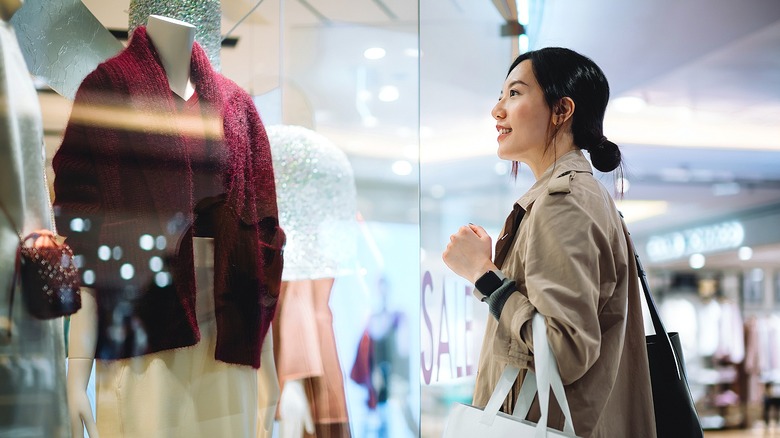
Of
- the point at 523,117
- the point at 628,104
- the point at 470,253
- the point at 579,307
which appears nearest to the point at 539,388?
the point at 579,307

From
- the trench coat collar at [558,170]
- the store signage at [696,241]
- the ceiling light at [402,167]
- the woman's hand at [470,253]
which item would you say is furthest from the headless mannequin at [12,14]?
the store signage at [696,241]

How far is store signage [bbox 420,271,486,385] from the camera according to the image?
2354mm

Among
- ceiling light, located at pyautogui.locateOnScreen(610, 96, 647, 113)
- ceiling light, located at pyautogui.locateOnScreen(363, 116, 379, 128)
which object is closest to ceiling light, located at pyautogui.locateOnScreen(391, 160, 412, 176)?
ceiling light, located at pyautogui.locateOnScreen(363, 116, 379, 128)

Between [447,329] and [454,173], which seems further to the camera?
[454,173]

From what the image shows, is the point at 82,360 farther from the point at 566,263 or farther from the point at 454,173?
the point at 454,173

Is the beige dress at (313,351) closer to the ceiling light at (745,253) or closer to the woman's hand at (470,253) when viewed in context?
the woman's hand at (470,253)

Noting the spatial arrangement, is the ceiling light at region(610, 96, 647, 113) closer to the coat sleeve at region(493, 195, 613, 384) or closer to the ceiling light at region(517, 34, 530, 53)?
the ceiling light at region(517, 34, 530, 53)

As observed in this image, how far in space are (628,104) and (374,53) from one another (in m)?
3.85

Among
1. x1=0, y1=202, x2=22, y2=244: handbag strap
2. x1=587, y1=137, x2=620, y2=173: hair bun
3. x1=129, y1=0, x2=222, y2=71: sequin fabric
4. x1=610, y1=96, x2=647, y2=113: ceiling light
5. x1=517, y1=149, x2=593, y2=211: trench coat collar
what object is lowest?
x1=0, y1=202, x2=22, y2=244: handbag strap

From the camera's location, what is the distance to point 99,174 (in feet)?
4.07

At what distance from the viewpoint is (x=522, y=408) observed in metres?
1.36

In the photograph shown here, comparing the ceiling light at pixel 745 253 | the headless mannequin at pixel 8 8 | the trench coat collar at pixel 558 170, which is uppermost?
the headless mannequin at pixel 8 8

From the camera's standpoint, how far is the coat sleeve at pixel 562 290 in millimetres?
1284

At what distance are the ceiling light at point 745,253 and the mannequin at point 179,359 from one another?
27.6 ft
